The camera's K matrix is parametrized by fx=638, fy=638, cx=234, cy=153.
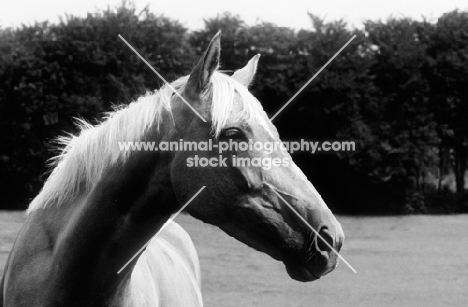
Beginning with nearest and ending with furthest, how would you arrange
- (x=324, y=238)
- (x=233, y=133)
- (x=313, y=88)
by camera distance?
(x=324, y=238) < (x=233, y=133) < (x=313, y=88)

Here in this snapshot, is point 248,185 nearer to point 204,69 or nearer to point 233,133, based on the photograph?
point 233,133

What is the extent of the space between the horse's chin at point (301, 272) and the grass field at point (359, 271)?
19.9 ft

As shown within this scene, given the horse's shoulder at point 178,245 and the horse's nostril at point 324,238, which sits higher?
the horse's nostril at point 324,238

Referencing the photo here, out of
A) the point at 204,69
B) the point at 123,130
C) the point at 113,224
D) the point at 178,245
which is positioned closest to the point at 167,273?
the point at 178,245

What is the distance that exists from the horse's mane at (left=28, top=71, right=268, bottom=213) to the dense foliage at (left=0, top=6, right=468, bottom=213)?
1314 cm

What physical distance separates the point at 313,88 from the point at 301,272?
50.9 ft

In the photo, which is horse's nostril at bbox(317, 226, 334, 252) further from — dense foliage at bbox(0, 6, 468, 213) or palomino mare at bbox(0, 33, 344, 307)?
dense foliage at bbox(0, 6, 468, 213)

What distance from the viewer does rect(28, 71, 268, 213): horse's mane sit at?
8.37ft

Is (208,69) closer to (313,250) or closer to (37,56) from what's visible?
(313,250)

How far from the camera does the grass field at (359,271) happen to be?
29.6 ft

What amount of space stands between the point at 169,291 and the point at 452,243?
1212 centimetres

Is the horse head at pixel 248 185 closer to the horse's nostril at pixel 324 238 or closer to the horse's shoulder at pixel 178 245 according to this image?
the horse's nostril at pixel 324 238

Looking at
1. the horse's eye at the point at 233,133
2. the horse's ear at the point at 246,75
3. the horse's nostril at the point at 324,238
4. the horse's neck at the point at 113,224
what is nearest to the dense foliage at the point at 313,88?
the horse's ear at the point at 246,75

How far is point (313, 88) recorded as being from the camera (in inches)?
697
